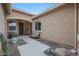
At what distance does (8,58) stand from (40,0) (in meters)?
2.59

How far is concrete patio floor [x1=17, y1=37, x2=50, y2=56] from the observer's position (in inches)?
329

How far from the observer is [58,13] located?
921cm

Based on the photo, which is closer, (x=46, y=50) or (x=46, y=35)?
(x=46, y=50)

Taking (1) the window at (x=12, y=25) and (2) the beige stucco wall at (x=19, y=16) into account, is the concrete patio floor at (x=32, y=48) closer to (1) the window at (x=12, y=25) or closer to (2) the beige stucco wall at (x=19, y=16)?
(1) the window at (x=12, y=25)

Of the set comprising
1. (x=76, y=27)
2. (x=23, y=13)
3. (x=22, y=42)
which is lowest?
(x=22, y=42)

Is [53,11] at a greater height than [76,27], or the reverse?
[53,11]

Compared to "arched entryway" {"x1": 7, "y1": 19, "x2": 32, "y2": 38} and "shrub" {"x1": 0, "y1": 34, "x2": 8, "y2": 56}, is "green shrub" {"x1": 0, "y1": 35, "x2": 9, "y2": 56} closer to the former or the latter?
"shrub" {"x1": 0, "y1": 34, "x2": 8, "y2": 56}

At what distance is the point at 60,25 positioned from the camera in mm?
9195

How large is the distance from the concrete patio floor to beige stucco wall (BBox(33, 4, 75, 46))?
498 millimetres

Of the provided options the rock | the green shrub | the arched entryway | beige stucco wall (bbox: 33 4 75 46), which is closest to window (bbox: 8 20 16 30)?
the arched entryway

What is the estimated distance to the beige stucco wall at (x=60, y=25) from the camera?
879 centimetres

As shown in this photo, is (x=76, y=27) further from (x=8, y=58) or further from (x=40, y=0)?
(x=8, y=58)

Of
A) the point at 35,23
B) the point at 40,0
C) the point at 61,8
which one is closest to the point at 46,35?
the point at 35,23

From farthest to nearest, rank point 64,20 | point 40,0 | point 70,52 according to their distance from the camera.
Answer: point 64,20 < point 70,52 < point 40,0
